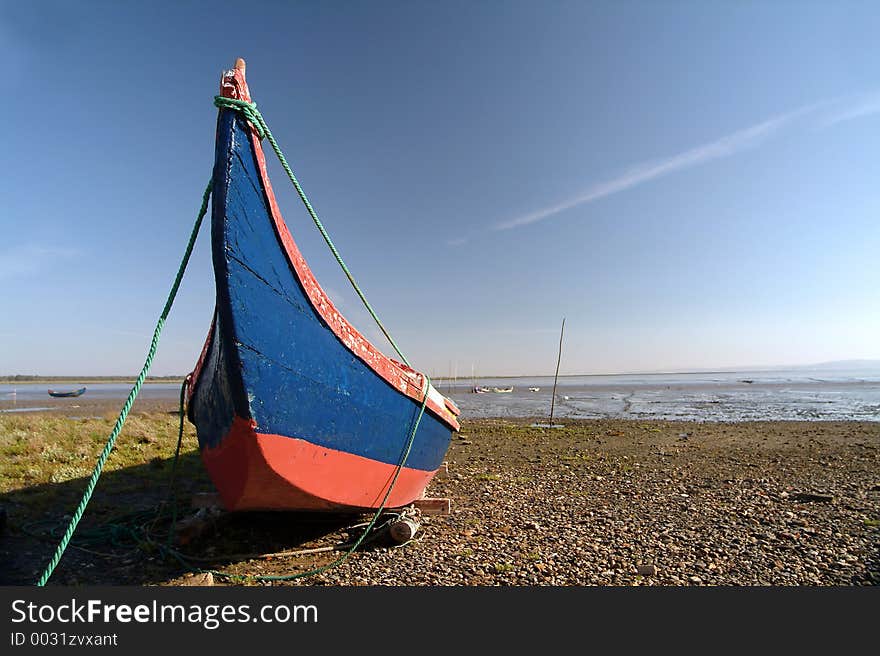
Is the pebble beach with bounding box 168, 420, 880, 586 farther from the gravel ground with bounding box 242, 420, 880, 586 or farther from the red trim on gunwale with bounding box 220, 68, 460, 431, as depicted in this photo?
the red trim on gunwale with bounding box 220, 68, 460, 431

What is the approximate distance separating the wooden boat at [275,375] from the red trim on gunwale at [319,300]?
1 cm

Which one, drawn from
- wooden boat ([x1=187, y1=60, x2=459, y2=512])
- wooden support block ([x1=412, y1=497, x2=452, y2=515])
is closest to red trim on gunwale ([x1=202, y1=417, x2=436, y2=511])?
wooden boat ([x1=187, y1=60, x2=459, y2=512])

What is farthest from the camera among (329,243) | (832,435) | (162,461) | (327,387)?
(832,435)

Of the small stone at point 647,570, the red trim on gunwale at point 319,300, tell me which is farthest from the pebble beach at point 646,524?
the red trim on gunwale at point 319,300

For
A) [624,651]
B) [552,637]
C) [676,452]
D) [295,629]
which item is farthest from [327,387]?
[676,452]

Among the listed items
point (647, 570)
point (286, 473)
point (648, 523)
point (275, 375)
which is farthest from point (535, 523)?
point (275, 375)

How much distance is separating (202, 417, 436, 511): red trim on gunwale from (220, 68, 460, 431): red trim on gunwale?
1.00 meters

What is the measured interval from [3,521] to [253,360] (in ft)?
16.8

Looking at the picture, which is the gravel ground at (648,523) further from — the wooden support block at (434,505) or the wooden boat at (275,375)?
the wooden boat at (275,375)

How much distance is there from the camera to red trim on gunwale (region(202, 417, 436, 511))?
412cm

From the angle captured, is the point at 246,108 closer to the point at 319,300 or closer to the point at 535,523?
the point at 319,300

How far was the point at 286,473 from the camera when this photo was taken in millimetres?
4309

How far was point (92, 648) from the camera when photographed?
3.41m

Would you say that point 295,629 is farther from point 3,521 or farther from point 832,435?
point 832,435
